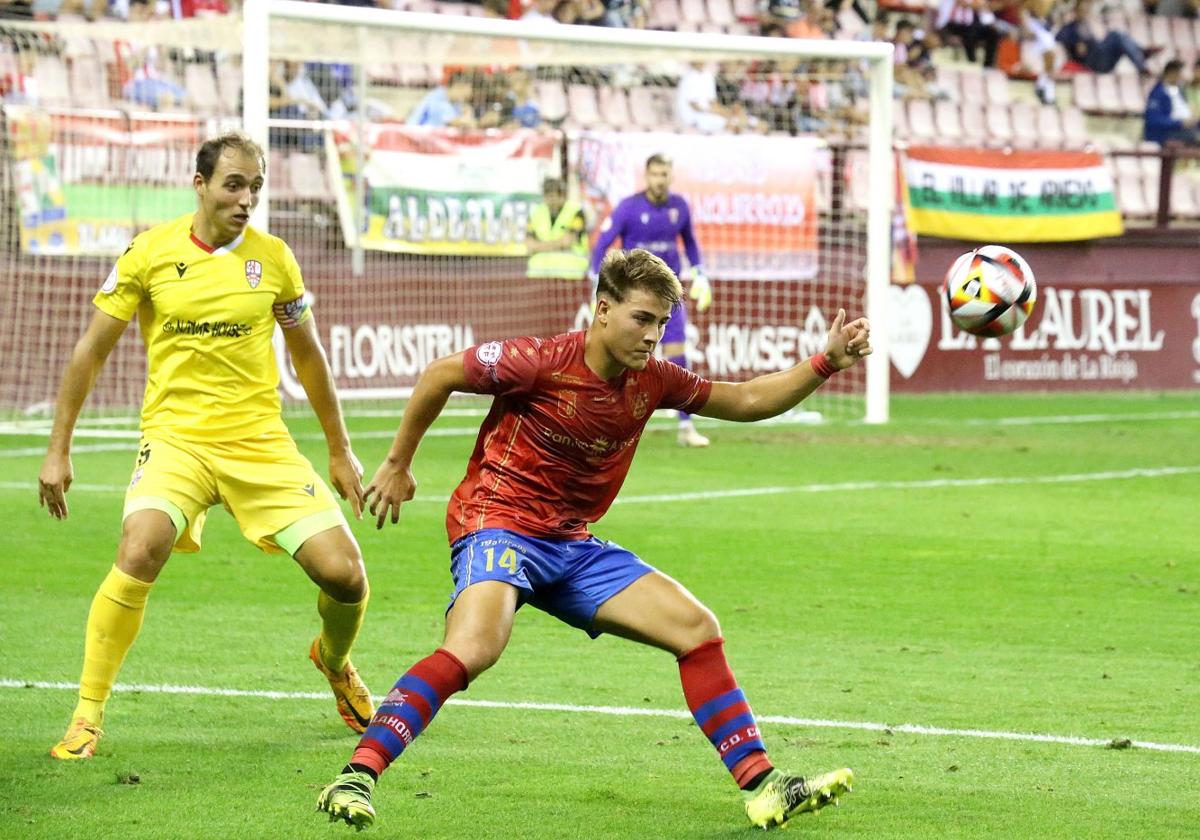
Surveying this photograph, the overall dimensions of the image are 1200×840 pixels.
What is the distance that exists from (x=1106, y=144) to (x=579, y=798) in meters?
23.1

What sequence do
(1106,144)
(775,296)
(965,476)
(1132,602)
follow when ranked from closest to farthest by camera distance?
1. (1132,602)
2. (965,476)
3. (775,296)
4. (1106,144)

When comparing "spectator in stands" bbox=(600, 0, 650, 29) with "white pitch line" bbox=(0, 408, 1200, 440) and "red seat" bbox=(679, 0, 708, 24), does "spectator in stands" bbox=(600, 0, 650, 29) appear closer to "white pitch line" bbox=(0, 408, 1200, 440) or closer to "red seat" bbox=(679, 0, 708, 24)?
"red seat" bbox=(679, 0, 708, 24)

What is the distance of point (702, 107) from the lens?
2225 cm

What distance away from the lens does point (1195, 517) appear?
12.3m

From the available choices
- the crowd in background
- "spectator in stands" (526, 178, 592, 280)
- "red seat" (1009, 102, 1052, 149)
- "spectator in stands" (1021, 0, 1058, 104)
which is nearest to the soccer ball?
the crowd in background

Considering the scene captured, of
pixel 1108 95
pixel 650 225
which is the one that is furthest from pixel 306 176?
pixel 1108 95

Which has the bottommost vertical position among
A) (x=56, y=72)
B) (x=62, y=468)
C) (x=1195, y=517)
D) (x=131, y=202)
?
(x=1195, y=517)

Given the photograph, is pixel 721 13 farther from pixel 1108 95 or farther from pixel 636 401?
pixel 636 401

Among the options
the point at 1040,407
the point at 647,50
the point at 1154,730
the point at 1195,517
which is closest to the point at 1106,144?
the point at 1040,407

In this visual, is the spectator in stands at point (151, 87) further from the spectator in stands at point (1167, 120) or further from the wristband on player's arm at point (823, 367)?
the wristband on player's arm at point (823, 367)

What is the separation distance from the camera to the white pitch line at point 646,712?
6.38 metres

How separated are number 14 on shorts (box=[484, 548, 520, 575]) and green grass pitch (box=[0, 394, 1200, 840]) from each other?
26.9 inches

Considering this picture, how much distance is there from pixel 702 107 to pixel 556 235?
3722mm

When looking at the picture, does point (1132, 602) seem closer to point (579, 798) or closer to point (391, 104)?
point (579, 798)
